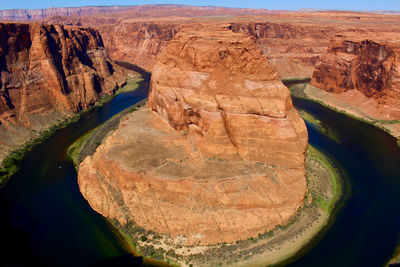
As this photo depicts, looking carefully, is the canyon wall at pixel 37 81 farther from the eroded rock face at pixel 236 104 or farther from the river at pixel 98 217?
the eroded rock face at pixel 236 104

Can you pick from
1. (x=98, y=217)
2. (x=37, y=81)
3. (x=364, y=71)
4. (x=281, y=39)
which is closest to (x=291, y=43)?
(x=281, y=39)

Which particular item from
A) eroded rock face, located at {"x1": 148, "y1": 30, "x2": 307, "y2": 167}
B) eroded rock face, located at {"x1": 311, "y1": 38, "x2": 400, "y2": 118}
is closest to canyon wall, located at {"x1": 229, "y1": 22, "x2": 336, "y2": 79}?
eroded rock face, located at {"x1": 311, "y1": 38, "x2": 400, "y2": 118}

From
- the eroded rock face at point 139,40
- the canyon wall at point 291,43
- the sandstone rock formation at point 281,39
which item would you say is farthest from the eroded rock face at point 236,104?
the eroded rock face at point 139,40

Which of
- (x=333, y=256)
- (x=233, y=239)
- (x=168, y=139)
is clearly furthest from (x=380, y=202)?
(x=168, y=139)

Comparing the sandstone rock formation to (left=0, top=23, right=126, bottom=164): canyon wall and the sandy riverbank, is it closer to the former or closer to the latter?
(left=0, top=23, right=126, bottom=164): canyon wall

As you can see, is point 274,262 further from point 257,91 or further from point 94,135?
point 94,135
